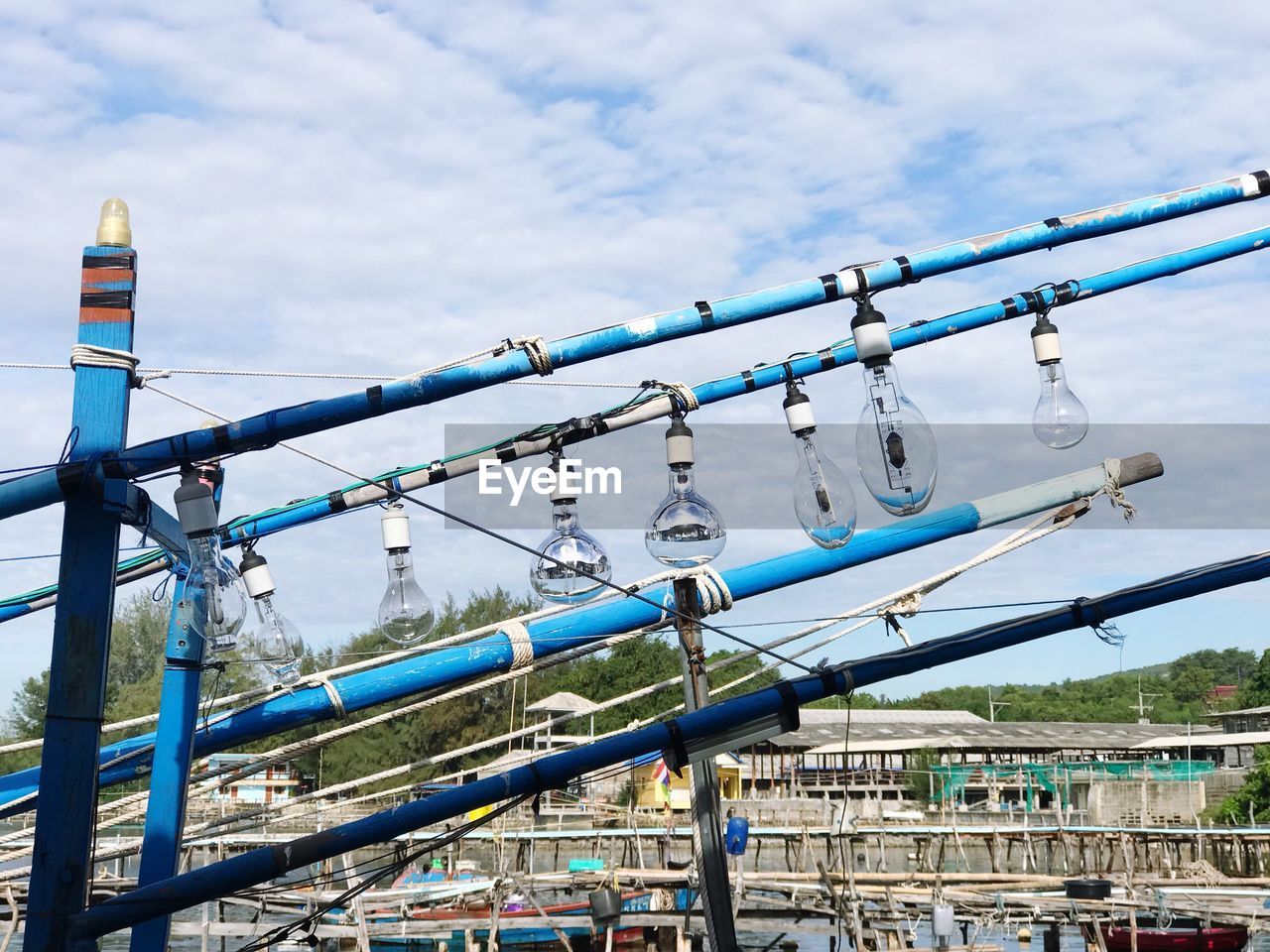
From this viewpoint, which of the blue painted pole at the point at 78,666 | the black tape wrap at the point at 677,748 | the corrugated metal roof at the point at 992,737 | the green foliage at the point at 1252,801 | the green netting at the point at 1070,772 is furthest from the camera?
the corrugated metal roof at the point at 992,737

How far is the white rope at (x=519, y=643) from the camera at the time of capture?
8.57m

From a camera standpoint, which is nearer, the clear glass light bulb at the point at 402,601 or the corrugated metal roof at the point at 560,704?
the clear glass light bulb at the point at 402,601

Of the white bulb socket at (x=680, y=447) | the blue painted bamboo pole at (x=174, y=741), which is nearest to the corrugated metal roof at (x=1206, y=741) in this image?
the blue painted bamboo pole at (x=174, y=741)

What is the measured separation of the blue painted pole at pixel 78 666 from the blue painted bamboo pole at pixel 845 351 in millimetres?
1749

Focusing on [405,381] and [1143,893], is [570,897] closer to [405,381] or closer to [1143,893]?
[1143,893]

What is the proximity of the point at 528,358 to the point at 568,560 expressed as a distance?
1.09 meters

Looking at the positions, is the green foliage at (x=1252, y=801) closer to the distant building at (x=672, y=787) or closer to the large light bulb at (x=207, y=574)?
the distant building at (x=672, y=787)

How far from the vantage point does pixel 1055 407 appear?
594 centimetres

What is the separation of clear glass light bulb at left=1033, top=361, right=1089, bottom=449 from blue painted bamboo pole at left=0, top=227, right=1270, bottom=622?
2.56 ft

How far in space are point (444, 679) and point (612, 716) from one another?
2025 inches

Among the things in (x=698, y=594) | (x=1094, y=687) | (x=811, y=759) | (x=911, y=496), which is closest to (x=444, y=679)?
(x=698, y=594)

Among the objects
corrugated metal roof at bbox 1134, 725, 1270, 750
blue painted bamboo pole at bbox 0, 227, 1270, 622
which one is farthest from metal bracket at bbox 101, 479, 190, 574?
corrugated metal roof at bbox 1134, 725, 1270, 750

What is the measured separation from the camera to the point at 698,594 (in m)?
8.76

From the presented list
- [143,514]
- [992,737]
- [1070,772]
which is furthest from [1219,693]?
[143,514]
